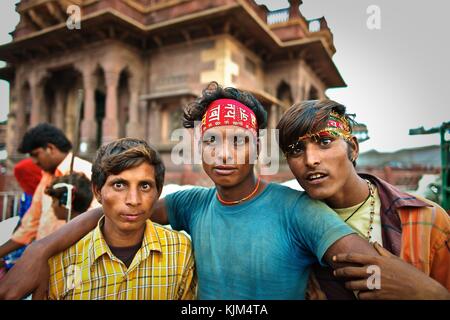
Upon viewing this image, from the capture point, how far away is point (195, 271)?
1714mm

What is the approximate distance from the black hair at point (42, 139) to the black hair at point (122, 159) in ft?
7.02

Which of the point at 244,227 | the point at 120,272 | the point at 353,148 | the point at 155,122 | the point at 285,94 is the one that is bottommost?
the point at 120,272

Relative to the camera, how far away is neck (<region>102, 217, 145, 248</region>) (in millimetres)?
1682

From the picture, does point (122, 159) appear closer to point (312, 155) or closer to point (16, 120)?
point (312, 155)

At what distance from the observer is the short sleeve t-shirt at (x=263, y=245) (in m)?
1.41

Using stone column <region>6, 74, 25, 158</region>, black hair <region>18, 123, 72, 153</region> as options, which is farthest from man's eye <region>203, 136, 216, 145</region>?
stone column <region>6, 74, 25, 158</region>

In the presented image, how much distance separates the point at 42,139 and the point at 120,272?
8.24ft

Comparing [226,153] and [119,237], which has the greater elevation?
[226,153]

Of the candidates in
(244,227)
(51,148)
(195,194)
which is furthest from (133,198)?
(51,148)

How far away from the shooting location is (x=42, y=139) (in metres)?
3.45

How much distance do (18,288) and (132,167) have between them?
0.73m

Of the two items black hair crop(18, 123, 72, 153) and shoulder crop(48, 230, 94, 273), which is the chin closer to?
shoulder crop(48, 230, 94, 273)

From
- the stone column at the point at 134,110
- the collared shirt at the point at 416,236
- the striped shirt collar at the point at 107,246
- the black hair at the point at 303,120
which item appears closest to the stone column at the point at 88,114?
the stone column at the point at 134,110
